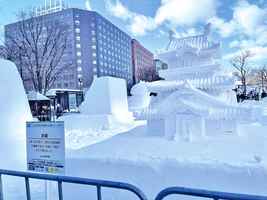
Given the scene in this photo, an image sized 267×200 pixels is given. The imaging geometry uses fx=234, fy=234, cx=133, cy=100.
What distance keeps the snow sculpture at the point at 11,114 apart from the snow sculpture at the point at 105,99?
3518mm

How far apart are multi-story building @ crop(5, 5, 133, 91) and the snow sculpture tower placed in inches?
177

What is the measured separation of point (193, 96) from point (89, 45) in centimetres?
973

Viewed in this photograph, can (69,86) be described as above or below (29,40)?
below

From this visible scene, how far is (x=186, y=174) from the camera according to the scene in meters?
3.52

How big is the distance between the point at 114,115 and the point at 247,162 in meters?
6.26

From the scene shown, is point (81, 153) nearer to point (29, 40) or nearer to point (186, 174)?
point (186, 174)

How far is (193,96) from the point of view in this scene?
4.84 meters

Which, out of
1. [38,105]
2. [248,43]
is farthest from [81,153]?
[38,105]

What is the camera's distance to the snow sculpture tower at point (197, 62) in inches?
219

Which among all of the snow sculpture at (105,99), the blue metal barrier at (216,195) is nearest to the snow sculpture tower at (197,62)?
the snow sculpture at (105,99)

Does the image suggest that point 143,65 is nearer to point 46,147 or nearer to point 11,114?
point 11,114

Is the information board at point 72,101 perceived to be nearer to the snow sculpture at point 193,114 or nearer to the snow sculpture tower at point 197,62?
the snow sculpture tower at point 197,62

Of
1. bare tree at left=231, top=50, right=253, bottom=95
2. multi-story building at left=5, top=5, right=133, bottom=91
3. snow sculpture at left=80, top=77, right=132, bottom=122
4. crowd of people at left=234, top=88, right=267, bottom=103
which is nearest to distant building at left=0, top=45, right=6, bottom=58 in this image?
multi-story building at left=5, top=5, right=133, bottom=91

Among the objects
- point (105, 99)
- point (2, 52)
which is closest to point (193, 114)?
point (105, 99)
